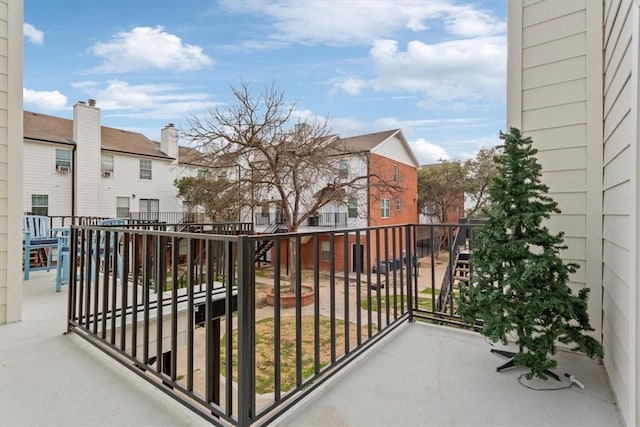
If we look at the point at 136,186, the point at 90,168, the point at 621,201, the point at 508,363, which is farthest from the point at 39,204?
the point at 621,201

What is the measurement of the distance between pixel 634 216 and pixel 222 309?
2.34m

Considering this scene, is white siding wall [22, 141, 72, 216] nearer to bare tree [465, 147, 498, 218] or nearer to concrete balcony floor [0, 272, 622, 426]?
concrete balcony floor [0, 272, 622, 426]

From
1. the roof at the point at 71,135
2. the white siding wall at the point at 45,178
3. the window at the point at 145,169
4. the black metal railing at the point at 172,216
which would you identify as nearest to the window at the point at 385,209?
the black metal railing at the point at 172,216

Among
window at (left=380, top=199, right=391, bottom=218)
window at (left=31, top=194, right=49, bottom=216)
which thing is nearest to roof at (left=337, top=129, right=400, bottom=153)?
window at (left=380, top=199, right=391, bottom=218)

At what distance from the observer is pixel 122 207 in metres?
14.5

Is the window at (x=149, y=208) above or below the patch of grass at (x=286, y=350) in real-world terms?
above

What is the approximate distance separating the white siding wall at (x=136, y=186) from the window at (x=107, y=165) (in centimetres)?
14

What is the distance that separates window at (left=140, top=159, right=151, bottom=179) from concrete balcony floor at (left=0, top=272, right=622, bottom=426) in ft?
46.2

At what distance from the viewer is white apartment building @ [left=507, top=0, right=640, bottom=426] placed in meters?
1.63

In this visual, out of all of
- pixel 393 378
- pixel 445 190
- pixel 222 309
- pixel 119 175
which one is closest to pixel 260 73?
pixel 119 175

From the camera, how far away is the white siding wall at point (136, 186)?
45.9 feet

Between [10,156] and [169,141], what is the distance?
14269 millimetres

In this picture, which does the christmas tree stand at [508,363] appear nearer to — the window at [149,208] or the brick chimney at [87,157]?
the brick chimney at [87,157]

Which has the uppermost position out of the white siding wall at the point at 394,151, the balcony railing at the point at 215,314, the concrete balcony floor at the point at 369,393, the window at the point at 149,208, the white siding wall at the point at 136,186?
the white siding wall at the point at 394,151
